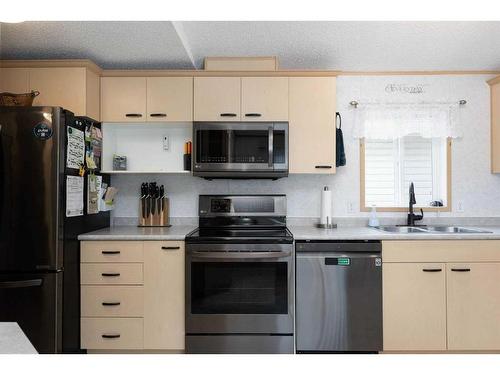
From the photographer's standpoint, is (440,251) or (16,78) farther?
(16,78)

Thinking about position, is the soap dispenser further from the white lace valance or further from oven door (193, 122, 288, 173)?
oven door (193, 122, 288, 173)

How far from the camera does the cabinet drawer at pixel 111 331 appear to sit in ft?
8.14

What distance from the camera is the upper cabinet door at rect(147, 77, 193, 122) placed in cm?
284

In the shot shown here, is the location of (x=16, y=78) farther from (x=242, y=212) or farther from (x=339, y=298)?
(x=339, y=298)

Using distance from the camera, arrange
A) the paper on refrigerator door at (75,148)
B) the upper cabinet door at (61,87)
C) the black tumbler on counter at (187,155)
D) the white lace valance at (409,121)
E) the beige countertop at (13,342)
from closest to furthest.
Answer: the beige countertop at (13,342)
the paper on refrigerator door at (75,148)
the upper cabinet door at (61,87)
the black tumbler on counter at (187,155)
the white lace valance at (409,121)

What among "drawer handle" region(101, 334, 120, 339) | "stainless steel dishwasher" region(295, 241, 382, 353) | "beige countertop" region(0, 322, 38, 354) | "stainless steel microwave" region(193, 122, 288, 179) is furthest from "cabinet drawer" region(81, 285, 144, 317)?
"beige countertop" region(0, 322, 38, 354)

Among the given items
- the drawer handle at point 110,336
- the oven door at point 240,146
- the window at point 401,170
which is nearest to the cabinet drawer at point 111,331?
the drawer handle at point 110,336

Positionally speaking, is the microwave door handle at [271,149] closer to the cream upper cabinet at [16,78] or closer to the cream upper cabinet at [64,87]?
the cream upper cabinet at [64,87]

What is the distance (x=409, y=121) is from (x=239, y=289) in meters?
2.09

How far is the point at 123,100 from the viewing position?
286 cm

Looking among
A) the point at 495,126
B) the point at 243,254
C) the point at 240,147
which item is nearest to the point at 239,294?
the point at 243,254

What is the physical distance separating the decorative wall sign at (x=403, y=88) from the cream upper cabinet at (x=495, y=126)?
0.58 meters
